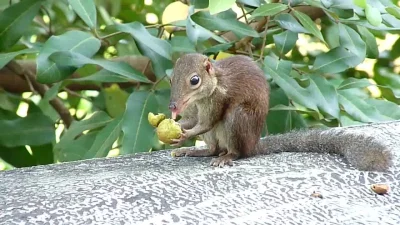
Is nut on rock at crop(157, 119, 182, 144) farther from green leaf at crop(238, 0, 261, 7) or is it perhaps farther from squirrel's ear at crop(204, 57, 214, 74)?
green leaf at crop(238, 0, 261, 7)

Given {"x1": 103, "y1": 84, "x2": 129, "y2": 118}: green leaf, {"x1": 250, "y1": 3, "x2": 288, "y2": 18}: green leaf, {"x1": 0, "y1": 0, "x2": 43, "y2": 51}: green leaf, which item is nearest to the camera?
{"x1": 250, "y1": 3, "x2": 288, "y2": 18}: green leaf

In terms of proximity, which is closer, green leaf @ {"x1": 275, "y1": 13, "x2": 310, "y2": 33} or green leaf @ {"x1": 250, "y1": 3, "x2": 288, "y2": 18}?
green leaf @ {"x1": 250, "y1": 3, "x2": 288, "y2": 18}

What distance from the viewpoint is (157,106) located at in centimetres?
129

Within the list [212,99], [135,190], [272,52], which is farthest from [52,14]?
[135,190]

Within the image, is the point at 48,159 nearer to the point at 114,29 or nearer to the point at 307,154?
the point at 114,29

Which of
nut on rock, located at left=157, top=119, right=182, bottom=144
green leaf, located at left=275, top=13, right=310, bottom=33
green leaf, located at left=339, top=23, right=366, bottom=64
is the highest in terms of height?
green leaf, located at left=275, top=13, right=310, bottom=33

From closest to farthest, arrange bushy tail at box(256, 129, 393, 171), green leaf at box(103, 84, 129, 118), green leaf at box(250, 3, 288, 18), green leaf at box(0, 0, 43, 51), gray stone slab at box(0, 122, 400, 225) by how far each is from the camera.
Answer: gray stone slab at box(0, 122, 400, 225) < bushy tail at box(256, 129, 393, 171) < green leaf at box(250, 3, 288, 18) < green leaf at box(0, 0, 43, 51) < green leaf at box(103, 84, 129, 118)

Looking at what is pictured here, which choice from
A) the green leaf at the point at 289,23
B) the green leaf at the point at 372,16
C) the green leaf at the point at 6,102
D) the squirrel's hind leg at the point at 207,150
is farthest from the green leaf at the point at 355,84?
the green leaf at the point at 6,102

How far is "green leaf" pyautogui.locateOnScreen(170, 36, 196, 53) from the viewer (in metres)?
1.33

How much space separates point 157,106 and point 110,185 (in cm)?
51

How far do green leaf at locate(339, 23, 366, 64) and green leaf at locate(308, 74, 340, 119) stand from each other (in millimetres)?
91

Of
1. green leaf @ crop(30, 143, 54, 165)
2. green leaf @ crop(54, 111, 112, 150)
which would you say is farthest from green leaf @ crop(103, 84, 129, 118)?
green leaf @ crop(30, 143, 54, 165)

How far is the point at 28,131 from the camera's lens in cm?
149

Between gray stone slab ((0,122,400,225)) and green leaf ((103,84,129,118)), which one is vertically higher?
gray stone slab ((0,122,400,225))
